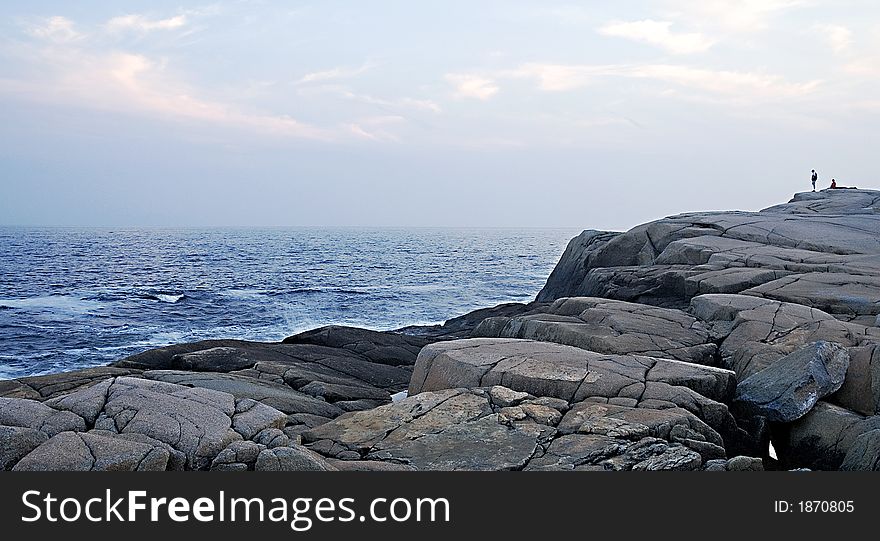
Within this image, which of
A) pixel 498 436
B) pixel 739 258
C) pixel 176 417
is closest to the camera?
pixel 498 436

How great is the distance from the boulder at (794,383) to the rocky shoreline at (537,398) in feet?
0.06

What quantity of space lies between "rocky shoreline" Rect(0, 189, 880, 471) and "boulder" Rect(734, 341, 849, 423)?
0.02 m

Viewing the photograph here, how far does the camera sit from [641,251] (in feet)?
67.3

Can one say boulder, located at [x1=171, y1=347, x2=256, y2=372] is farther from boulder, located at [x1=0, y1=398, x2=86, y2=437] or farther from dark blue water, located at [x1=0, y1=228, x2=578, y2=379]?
dark blue water, located at [x1=0, y1=228, x2=578, y2=379]

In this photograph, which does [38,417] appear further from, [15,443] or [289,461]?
[289,461]

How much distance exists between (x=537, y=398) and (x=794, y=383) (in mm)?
3388

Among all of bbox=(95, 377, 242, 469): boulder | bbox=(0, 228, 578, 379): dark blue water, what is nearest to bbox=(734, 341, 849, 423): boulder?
bbox=(95, 377, 242, 469): boulder

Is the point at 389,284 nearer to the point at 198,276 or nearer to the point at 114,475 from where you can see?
the point at 198,276

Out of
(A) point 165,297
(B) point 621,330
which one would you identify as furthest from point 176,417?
(A) point 165,297

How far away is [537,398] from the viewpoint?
810 cm

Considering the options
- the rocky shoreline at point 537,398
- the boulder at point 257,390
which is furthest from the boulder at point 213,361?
the boulder at point 257,390

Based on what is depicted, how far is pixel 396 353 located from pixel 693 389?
8.34m

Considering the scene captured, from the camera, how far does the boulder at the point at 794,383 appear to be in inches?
338

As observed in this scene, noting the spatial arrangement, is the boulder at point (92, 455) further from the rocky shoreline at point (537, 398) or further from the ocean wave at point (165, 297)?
the ocean wave at point (165, 297)
